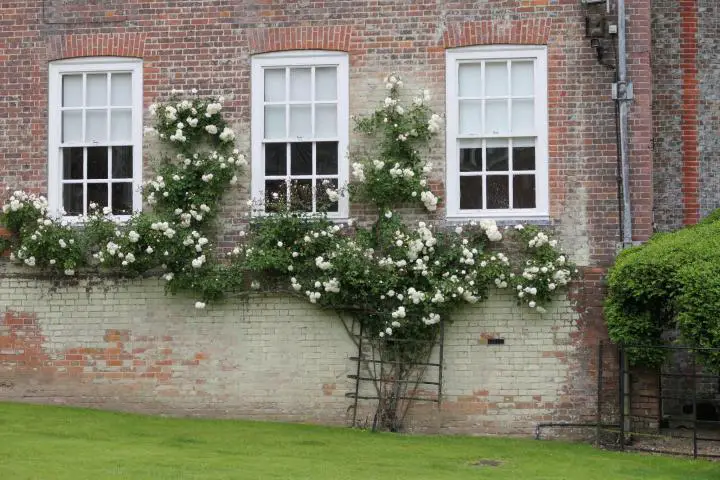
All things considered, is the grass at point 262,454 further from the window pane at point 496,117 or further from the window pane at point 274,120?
the window pane at point 496,117

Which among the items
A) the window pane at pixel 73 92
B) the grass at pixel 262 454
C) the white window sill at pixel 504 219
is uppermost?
the window pane at pixel 73 92

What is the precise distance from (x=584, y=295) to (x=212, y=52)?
538 cm

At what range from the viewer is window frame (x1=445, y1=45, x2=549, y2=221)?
13367 millimetres

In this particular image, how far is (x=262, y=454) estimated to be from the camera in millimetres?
11289

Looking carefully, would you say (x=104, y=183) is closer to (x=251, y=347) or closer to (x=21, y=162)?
(x=21, y=162)

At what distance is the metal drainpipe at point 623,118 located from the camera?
43.0 feet

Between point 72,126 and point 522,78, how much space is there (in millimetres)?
5608

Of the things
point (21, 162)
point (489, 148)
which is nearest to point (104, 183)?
point (21, 162)

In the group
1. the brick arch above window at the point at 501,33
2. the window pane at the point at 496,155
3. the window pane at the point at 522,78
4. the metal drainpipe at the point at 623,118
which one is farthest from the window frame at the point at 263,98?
the metal drainpipe at the point at 623,118

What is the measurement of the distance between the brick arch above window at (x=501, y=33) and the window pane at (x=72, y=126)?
467 centimetres

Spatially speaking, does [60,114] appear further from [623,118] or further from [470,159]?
[623,118]

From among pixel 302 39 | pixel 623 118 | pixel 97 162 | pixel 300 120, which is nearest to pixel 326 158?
pixel 300 120

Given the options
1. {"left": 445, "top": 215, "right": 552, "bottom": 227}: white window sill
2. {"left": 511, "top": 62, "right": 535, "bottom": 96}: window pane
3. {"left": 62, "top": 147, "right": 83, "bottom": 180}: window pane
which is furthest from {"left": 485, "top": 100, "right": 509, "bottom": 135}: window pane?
{"left": 62, "top": 147, "right": 83, "bottom": 180}: window pane

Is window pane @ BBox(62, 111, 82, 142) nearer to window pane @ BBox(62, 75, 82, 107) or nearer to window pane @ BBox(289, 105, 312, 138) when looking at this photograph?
window pane @ BBox(62, 75, 82, 107)
